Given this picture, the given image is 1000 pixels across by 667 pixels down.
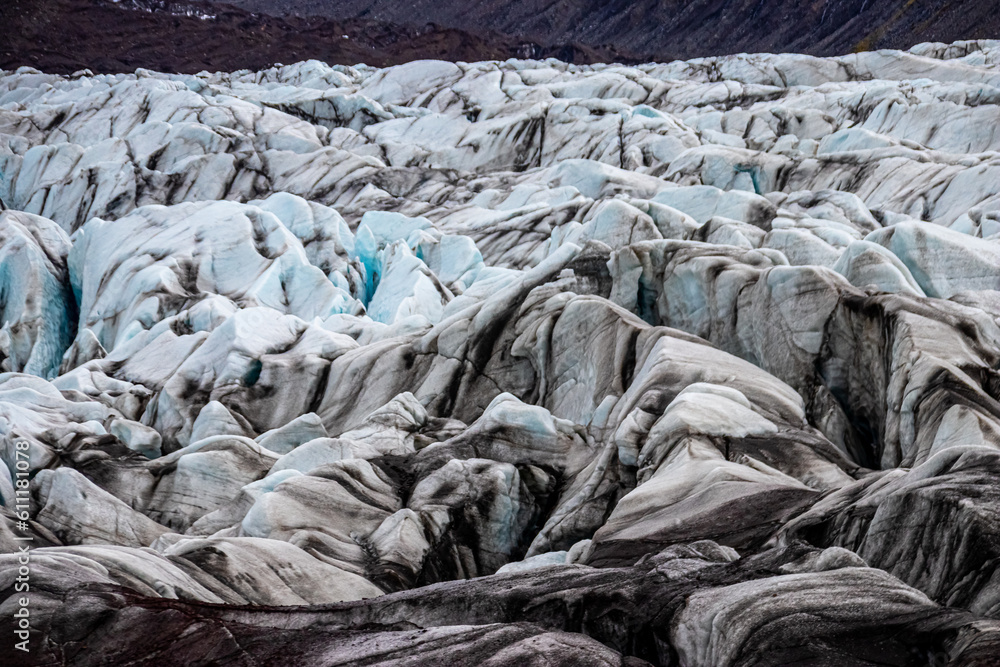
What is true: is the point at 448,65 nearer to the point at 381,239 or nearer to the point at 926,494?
the point at 381,239

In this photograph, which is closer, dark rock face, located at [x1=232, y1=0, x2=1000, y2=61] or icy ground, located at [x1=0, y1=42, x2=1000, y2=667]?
icy ground, located at [x1=0, y1=42, x2=1000, y2=667]

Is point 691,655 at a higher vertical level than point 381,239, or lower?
higher

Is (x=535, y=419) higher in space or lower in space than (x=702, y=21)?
lower

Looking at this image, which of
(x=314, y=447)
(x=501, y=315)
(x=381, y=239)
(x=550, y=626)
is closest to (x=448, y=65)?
(x=381, y=239)

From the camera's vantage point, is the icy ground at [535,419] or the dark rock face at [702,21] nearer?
the icy ground at [535,419]

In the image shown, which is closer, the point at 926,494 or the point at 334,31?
the point at 926,494

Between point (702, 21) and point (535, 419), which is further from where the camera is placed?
point (702, 21)

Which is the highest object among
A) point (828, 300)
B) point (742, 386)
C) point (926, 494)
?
point (926, 494)

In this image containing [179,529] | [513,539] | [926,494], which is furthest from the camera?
[179,529]
